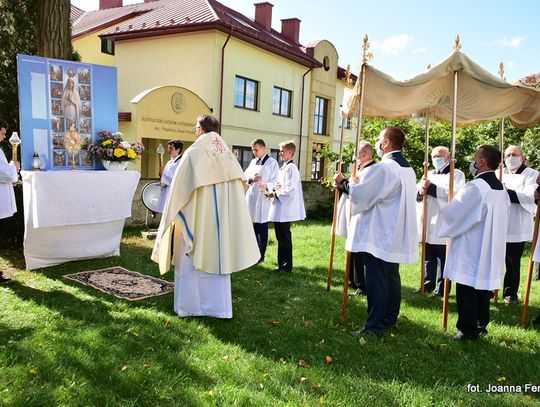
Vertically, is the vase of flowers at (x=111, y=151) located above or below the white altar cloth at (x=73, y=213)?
above

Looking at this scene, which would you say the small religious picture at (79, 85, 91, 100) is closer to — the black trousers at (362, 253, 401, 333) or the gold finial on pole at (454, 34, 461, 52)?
the black trousers at (362, 253, 401, 333)

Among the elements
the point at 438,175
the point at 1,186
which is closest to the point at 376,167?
the point at 438,175

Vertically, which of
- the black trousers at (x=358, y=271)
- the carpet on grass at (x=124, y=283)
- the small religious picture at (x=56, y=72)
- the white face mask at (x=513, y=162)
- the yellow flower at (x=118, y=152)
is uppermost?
the small religious picture at (x=56, y=72)

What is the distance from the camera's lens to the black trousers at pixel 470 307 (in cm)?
477

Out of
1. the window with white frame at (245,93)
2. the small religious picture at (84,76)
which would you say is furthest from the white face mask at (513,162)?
the window with white frame at (245,93)

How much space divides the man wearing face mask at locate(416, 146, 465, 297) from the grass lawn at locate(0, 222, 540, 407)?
562 mm

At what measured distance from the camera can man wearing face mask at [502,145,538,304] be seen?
6.52 m

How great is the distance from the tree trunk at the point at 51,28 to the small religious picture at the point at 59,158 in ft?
7.42

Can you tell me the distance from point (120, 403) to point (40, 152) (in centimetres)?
Answer: 492

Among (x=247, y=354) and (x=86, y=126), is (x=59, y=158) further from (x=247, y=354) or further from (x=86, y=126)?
(x=247, y=354)

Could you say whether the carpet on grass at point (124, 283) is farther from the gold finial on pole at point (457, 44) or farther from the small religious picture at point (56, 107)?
the gold finial on pole at point (457, 44)

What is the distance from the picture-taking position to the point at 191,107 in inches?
703

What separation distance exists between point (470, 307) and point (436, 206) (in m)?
2.32

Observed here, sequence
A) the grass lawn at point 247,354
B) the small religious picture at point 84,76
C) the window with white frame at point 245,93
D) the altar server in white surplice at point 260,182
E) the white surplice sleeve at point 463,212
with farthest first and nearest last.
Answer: the window with white frame at point 245,93 < the altar server in white surplice at point 260,182 < the small religious picture at point 84,76 < the white surplice sleeve at point 463,212 < the grass lawn at point 247,354
